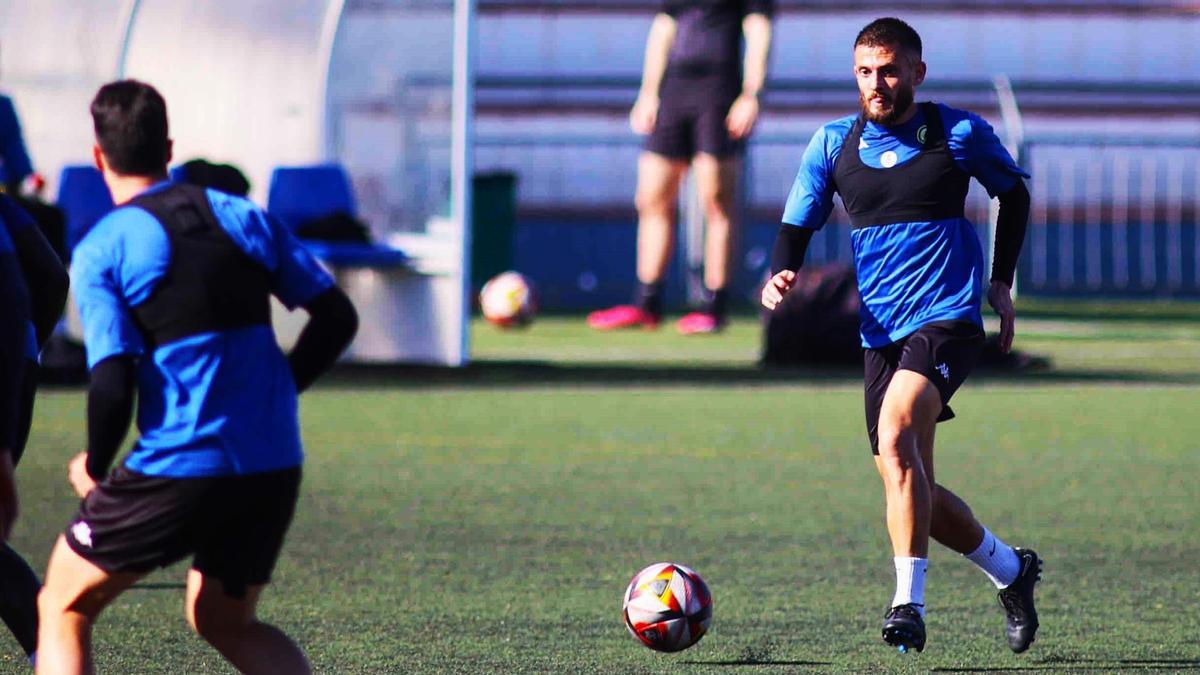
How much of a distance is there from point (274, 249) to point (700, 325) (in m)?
12.4

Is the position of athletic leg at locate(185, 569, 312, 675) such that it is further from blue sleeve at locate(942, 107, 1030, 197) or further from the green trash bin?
the green trash bin

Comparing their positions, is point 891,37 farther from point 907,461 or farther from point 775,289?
point 907,461

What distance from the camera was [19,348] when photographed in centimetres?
490

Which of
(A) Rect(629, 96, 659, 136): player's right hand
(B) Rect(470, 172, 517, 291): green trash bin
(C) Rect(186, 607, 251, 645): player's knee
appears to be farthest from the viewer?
(B) Rect(470, 172, 517, 291): green trash bin

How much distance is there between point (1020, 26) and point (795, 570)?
20456 mm

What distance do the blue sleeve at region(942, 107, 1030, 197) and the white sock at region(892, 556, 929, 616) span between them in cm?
108

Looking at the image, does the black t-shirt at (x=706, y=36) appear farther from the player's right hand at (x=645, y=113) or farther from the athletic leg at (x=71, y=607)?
the athletic leg at (x=71, y=607)

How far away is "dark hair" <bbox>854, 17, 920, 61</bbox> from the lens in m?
6.04

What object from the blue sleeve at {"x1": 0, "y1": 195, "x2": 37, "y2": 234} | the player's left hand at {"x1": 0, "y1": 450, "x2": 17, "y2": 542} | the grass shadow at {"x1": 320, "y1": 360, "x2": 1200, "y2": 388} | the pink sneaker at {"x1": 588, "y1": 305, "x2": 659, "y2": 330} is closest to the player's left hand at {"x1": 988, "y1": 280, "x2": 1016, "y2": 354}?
the blue sleeve at {"x1": 0, "y1": 195, "x2": 37, "y2": 234}

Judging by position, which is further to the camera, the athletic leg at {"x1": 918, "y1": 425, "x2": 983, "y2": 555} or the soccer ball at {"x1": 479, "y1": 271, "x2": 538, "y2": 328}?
the soccer ball at {"x1": 479, "y1": 271, "x2": 538, "y2": 328}

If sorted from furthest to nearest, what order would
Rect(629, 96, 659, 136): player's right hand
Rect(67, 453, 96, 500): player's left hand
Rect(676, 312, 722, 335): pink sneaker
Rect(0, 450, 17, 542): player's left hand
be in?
1. Rect(676, 312, 722, 335): pink sneaker
2. Rect(629, 96, 659, 136): player's right hand
3. Rect(0, 450, 17, 542): player's left hand
4. Rect(67, 453, 96, 500): player's left hand

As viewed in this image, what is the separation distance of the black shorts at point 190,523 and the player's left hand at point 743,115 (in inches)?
404

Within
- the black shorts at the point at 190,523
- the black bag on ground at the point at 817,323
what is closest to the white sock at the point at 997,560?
the black shorts at the point at 190,523

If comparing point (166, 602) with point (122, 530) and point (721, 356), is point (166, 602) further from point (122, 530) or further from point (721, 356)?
point (721, 356)
